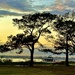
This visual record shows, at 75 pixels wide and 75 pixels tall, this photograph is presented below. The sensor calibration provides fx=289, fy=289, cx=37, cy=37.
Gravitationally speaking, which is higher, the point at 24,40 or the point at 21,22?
the point at 21,22

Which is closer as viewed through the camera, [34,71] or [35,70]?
[34,71]

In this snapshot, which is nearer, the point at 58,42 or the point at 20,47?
the point at 20,47

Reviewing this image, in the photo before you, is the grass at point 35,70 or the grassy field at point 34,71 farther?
the grass at point 35,70

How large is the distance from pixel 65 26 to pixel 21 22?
12.4 metres

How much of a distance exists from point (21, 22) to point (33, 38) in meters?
5.29

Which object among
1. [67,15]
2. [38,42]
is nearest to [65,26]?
[67,15]

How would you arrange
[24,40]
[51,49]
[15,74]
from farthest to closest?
[51,49]
[24,40]
[15,74]

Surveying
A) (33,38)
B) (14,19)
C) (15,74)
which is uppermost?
(14,19)

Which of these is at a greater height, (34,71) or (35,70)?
(34,71)

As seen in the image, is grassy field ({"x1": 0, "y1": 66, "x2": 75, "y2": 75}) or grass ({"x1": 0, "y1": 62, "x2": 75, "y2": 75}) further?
grass ({"x1": 0, "y1": 62, "x2": 75, "y2": 75})

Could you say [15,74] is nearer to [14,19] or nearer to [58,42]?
[14,19]

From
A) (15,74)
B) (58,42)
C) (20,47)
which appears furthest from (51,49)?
(15,74)

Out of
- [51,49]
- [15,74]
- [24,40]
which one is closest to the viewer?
[15,74]

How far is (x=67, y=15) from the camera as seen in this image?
7806 cm
